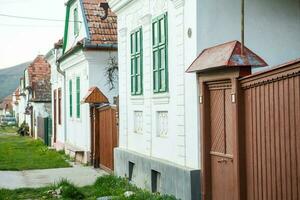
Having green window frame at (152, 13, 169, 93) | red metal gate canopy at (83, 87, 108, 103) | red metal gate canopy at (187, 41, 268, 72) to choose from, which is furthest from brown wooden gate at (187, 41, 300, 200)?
red metal gate canopy at (83, 87, 108, 103)

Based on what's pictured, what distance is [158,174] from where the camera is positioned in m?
10.7

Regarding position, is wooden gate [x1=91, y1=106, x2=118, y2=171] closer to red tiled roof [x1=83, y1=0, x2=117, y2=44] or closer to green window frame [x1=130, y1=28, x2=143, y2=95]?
red tiled roof [x1=83, y1=0, x2=117, y2=44]

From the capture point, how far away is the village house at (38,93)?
3556 cm

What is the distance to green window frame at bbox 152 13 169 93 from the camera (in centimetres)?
1009

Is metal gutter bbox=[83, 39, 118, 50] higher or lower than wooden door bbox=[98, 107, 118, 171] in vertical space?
higher

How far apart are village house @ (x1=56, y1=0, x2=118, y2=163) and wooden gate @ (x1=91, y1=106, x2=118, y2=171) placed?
64 cm

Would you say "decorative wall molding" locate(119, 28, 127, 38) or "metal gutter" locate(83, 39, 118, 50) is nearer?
"decorative wall molding" locate(119, 28, 127, 38)

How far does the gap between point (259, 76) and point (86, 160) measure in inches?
460

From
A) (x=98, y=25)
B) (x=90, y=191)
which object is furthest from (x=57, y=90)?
(x=90, y=191)

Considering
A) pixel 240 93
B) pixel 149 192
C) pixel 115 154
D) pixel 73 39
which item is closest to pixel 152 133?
pixel 149 192

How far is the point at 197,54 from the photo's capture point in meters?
8.52

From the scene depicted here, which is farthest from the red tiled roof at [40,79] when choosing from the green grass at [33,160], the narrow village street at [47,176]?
the narrow village street at [47,176]

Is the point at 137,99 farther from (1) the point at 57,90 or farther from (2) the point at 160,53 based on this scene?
(1) the point at 57,90

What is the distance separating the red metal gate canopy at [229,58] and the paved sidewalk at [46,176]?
658 centimetres
